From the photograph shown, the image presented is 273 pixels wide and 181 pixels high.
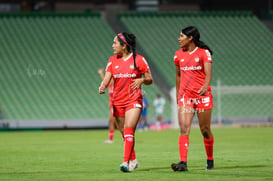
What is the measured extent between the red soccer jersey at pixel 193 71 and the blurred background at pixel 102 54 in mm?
22505

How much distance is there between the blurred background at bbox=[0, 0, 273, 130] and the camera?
33219 millimetres

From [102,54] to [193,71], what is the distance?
26235 millimetres

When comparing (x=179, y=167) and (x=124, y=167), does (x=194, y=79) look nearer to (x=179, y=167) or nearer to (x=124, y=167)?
(x=179, y=167)

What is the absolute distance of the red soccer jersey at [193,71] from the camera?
10.4 m

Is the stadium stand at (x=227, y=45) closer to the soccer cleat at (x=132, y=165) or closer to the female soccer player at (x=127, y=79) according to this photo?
the soccer cleat at (x=132, y=165)

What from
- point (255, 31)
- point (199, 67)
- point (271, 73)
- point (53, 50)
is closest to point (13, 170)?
point (199, 67)

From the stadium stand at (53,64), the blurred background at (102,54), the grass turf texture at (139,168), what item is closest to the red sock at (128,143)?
the grass turf texture at (139,168)

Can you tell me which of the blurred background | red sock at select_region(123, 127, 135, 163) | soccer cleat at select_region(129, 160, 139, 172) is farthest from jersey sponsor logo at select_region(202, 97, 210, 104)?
the blurred background

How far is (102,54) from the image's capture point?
36.4m

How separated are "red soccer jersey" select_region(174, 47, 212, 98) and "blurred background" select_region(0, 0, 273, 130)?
22505 mm

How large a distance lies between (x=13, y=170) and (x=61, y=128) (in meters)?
22.2

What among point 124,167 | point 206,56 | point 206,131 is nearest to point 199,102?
point 206,131

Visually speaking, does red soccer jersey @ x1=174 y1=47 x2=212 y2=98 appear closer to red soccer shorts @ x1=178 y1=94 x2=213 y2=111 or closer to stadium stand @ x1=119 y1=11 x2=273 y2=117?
red soccer shorts @ x1=178 y1=94 x2=213 y2=111

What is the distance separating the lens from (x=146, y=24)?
39.3 m
